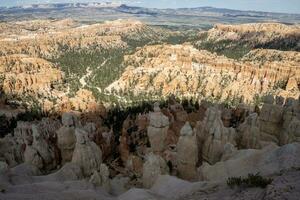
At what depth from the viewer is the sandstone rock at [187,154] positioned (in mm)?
22812

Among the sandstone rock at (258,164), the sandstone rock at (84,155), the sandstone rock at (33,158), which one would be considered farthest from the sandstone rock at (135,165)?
the sandstone rock at (258,164)

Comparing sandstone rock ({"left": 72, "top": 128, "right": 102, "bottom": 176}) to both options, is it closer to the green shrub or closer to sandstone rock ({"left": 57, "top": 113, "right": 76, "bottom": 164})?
sandstone rock ({"left": 57, "top": 113, "right": 76, "bottom": 164})

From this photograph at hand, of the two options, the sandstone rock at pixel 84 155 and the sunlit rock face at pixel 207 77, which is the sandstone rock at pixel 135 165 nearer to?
the sandstone rock at pixel 84 155

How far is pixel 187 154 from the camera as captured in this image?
2280 centimetres

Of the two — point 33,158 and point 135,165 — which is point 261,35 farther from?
point 33,158

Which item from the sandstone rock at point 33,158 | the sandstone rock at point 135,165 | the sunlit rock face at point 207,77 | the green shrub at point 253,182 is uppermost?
the green shrub at point 253,182

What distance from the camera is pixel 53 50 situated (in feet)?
460

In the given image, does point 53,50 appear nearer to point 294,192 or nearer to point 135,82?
point 135,82

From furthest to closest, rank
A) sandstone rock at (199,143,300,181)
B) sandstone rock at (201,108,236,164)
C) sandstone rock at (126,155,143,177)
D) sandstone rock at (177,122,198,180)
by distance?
sandstone rock at (126,155,143,177)
sandstone rock at (201,108,236,164)
sandstone rock at (177,122,198,180)
sandstone rock at (199,143,300,181)

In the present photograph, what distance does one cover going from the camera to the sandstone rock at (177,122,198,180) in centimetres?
2281

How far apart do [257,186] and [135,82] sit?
6920cm

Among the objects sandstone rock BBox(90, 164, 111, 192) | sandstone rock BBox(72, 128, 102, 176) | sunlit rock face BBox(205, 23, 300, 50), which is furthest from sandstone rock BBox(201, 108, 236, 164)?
sunlit rock face BBox(205, 23, 300, 50)

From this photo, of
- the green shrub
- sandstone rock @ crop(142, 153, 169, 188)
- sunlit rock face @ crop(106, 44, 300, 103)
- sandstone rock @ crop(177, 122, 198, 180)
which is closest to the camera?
the green shrub

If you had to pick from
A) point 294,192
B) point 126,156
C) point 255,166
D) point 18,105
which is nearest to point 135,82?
point 18,105
